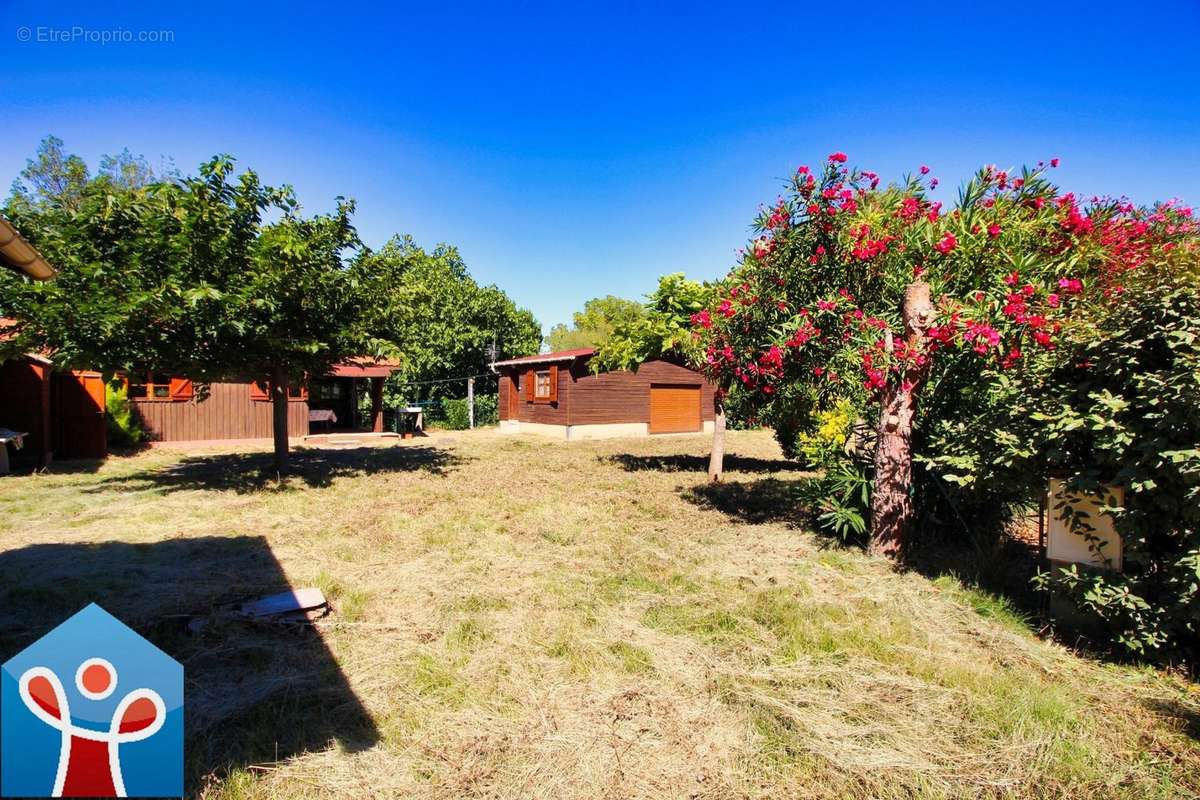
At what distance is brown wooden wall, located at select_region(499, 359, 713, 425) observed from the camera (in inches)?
741

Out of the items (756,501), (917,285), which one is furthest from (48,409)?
(917,285)

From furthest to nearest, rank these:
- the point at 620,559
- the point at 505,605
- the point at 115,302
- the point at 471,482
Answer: the point at 471,482 → the point at 115,302 → the point at 620,559 → the point at 505,605

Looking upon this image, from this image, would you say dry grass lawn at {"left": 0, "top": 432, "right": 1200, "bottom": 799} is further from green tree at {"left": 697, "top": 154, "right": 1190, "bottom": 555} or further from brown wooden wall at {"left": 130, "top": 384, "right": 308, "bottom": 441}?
brown wooden wall at {"left": 130, "top": 384, "right": 308, "bottom": 441}

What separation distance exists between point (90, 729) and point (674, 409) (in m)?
21.1

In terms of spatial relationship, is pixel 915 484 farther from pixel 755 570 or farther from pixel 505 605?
pixel 505 605

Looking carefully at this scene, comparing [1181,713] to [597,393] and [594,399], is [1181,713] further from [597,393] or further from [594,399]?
[597,393]

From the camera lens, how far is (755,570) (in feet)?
17.4

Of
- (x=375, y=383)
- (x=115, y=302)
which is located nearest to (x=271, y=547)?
(x=115, y=302)

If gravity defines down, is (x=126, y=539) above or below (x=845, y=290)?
below

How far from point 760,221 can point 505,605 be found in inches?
204

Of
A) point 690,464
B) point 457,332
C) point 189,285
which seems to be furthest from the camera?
point 457,332

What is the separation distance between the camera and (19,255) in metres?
3.31

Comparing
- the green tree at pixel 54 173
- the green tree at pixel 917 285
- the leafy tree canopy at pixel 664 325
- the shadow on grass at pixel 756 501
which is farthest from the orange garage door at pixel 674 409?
the green tree at pixel 54 173
